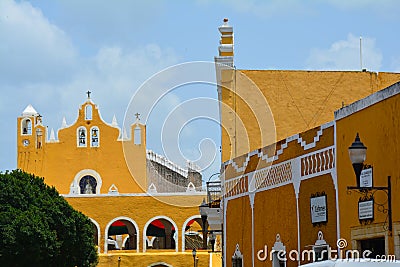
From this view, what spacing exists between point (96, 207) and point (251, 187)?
22123 millimetres

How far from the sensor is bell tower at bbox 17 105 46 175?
45000 mm

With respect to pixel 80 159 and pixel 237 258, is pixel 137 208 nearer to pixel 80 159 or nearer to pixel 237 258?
pixel 80 159

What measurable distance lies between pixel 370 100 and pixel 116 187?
31.9 metres

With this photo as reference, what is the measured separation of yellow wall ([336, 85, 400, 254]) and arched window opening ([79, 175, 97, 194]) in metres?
31.1

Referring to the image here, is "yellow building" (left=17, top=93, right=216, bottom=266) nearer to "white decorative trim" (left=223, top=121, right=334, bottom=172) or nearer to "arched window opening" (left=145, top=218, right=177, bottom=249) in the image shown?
"arched window opening" (left=145, top=218, right=177, bottom=249)

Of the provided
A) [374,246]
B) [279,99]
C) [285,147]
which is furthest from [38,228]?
[374,246]

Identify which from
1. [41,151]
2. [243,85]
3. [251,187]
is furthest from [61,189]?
[251,187]

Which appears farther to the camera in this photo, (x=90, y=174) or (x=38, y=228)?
(x=90, y=174)

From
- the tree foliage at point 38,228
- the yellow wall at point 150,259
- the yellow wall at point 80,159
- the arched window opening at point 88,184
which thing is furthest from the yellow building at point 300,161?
the arched window opening at point 88,184

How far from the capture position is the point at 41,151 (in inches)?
1781

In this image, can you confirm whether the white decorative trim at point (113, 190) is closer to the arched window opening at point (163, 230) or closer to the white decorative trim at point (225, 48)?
the arched window opening at point (163, 230)

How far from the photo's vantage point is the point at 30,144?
4541 cm

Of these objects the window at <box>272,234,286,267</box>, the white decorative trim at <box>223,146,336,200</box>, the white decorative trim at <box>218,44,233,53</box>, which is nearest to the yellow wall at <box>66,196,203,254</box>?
the white decorative trim at <box>218,44,233,53</box>

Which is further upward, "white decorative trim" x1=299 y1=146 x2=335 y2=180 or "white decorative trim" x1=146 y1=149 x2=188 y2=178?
"white decorative trim" x1=146 y1=149 x2=188 y2=178
